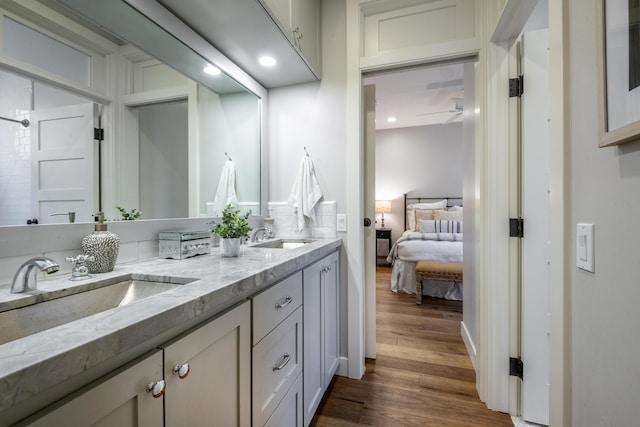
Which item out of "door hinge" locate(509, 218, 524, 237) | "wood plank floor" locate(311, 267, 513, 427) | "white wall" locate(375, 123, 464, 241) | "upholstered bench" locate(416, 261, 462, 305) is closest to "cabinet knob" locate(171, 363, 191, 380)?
"wood plank floor" locate(311, 267, 513, 427)

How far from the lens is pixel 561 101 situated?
723 mm

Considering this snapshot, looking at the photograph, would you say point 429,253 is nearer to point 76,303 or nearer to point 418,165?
point 418,165

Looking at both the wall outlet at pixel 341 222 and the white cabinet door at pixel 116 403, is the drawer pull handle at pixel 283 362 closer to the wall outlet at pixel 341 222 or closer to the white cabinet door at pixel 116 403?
the white cabinet door at pixel 116 403

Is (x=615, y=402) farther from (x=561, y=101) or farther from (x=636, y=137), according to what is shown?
(x=561, y=101)

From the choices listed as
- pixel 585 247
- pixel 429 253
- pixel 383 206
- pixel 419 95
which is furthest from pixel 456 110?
pixel 585 247

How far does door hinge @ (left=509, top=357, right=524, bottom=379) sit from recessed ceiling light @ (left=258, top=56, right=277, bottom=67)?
2.25m

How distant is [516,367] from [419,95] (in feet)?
11.9

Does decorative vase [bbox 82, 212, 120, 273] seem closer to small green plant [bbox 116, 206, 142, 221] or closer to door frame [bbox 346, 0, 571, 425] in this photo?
small green plant [bbox 116, 206, 142, 221]

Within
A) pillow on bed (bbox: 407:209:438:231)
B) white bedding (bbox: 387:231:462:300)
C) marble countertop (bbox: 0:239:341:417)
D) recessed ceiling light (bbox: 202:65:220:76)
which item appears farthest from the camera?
pillow on bed (bbox: 407:209:438:231)

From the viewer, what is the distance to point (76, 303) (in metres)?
0.84

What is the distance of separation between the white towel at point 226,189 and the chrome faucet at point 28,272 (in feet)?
3.30

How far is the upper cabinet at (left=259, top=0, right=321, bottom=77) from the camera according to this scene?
1468mm

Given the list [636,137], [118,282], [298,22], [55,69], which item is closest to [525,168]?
[636,137]

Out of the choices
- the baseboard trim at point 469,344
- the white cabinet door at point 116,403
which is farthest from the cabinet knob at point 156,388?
the baseboard trim at point 469,344
